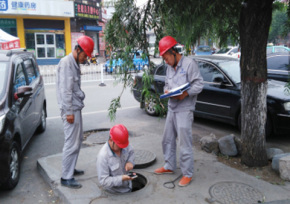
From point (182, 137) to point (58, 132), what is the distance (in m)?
3.88

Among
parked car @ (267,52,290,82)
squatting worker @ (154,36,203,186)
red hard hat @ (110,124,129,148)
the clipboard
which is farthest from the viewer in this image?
parked car @ (267,52,290,82)

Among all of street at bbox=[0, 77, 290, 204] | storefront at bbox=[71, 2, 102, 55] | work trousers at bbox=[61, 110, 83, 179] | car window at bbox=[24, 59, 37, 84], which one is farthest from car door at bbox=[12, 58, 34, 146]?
storefront at bbox=[71, 2, 102, 55]

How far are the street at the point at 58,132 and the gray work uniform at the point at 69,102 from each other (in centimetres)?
55

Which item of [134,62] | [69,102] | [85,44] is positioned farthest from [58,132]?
[85,44]

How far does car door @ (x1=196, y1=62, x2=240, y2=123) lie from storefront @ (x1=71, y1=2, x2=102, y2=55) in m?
23.2

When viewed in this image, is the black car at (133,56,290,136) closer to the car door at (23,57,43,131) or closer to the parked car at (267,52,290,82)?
the parked car at (267,52,290,82)

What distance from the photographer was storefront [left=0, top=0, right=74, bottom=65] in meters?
24.2

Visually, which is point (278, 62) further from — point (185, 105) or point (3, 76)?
point (3, 76)

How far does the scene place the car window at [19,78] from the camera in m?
4.72

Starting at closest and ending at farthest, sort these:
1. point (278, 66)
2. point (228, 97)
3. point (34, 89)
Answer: point (34, 89) → point (228, 97) → point (278, 66)

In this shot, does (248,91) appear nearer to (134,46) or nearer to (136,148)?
(134,46)

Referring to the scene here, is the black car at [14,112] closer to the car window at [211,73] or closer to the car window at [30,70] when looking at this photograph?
the car window at [30,70]

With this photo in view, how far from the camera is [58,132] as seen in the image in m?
6.84

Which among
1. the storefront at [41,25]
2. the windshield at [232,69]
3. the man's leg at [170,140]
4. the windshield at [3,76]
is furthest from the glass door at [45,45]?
the man's leg at [170,140]
